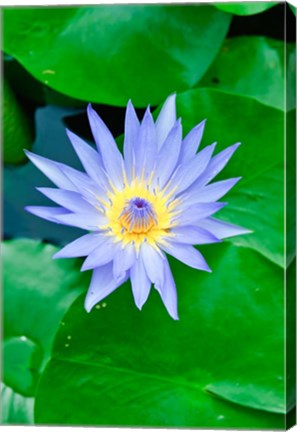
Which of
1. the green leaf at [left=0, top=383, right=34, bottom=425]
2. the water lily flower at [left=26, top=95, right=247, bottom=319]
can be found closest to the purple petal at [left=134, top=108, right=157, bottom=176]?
the water lily flower at [left=26, top=95, right=247, bottom=319]

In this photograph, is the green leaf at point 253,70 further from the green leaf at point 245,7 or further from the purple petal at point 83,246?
the purple petal at point 83,246

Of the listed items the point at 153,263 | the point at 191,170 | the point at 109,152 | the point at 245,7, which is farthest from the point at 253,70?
the point at 153,263

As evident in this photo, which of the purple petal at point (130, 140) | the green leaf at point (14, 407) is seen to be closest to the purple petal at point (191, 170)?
the purple petal at point (130, 140)

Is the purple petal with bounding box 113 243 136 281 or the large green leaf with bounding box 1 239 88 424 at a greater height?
→ the purple petal with bounding box 113 243 136 281

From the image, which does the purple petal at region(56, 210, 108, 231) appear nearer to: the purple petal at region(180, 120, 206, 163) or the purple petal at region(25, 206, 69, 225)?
the purple petal at region(25, 206, 69, 225)

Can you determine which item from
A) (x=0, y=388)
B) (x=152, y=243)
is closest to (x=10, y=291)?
(x=0, y=388)

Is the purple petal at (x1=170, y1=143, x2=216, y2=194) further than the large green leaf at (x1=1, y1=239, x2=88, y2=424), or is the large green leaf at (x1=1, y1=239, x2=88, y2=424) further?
the large green leaf at (x1=1, y1=239, x2=88, y2=424)

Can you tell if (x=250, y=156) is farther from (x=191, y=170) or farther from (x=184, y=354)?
(x=184, y=354)
